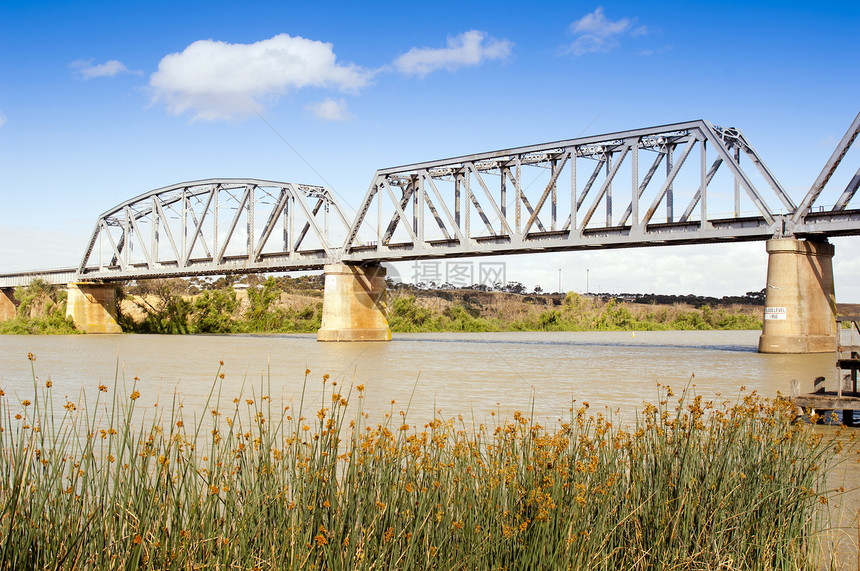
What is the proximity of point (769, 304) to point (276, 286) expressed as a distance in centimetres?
6141

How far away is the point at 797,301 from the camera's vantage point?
37.0m

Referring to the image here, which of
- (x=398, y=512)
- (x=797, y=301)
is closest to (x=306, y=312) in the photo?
(x=797, y=301)

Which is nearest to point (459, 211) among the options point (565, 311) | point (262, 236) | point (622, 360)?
point (262, 236)

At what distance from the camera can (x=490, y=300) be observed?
94875 mm

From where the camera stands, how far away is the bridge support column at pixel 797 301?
36.9 meters

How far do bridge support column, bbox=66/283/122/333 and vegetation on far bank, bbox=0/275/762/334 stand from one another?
1.46 m

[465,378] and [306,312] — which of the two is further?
[306,312]

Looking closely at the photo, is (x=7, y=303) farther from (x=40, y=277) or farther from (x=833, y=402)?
(x=833, y=402)

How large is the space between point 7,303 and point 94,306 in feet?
58.8

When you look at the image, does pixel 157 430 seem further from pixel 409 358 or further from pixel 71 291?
pixel 71 291

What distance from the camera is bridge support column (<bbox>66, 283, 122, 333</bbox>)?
2964 inches

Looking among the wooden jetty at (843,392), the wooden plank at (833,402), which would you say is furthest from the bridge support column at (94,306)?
the wooden plank at (833,402)

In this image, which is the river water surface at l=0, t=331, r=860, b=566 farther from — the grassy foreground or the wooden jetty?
the wooden jetty

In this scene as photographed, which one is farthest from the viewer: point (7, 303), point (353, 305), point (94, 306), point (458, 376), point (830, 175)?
point (7, 303)
